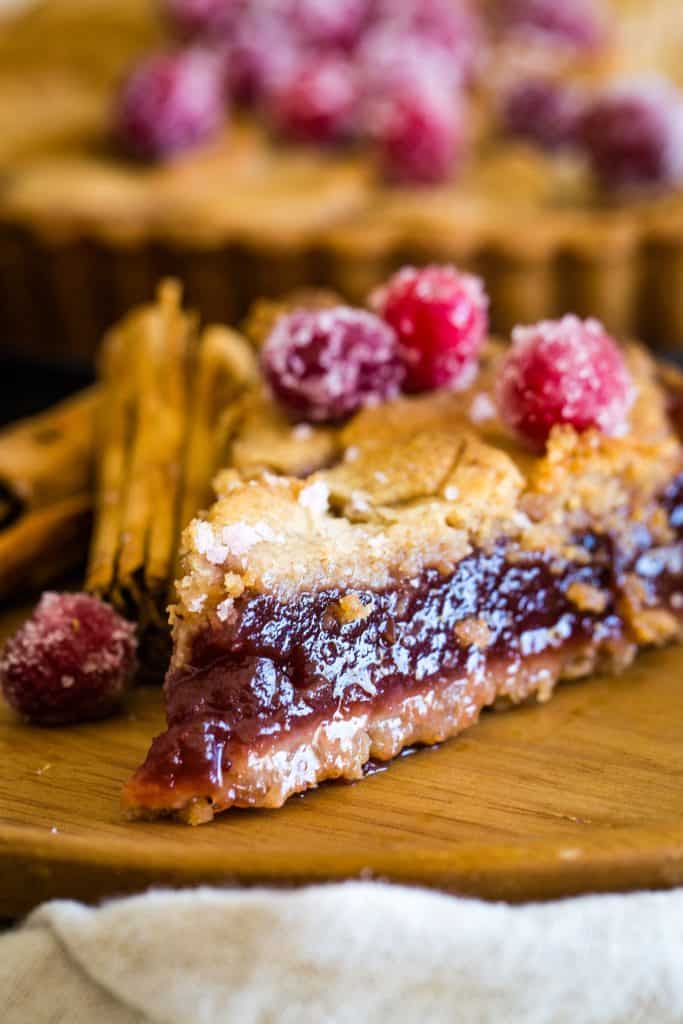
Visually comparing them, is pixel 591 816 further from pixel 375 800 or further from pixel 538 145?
pixel 538 145

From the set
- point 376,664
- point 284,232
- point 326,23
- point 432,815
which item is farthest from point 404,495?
point 326,23

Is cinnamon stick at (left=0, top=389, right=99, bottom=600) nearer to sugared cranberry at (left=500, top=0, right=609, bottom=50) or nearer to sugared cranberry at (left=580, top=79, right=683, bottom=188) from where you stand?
sugared cranberry at (left=580, top=79, right=683, bottom=188)

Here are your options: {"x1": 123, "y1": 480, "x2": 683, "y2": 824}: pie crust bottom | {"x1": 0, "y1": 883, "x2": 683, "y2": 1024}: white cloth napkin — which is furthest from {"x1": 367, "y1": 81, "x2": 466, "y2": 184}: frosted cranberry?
{"x1": 0, "y1": 883, "x2": 683, "y2": 1024}: white cloth napkin

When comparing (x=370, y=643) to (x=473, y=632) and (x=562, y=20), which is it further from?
(x=562, y=20)

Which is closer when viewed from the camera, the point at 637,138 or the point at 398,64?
the point at 637,138

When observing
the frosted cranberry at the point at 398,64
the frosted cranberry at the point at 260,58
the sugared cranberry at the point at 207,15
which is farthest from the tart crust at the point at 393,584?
the sugared cranberry at the point at 207,15

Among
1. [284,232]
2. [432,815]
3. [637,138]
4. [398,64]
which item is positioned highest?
[398,64]

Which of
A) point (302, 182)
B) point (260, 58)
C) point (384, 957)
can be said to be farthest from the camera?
point (260, 58)
